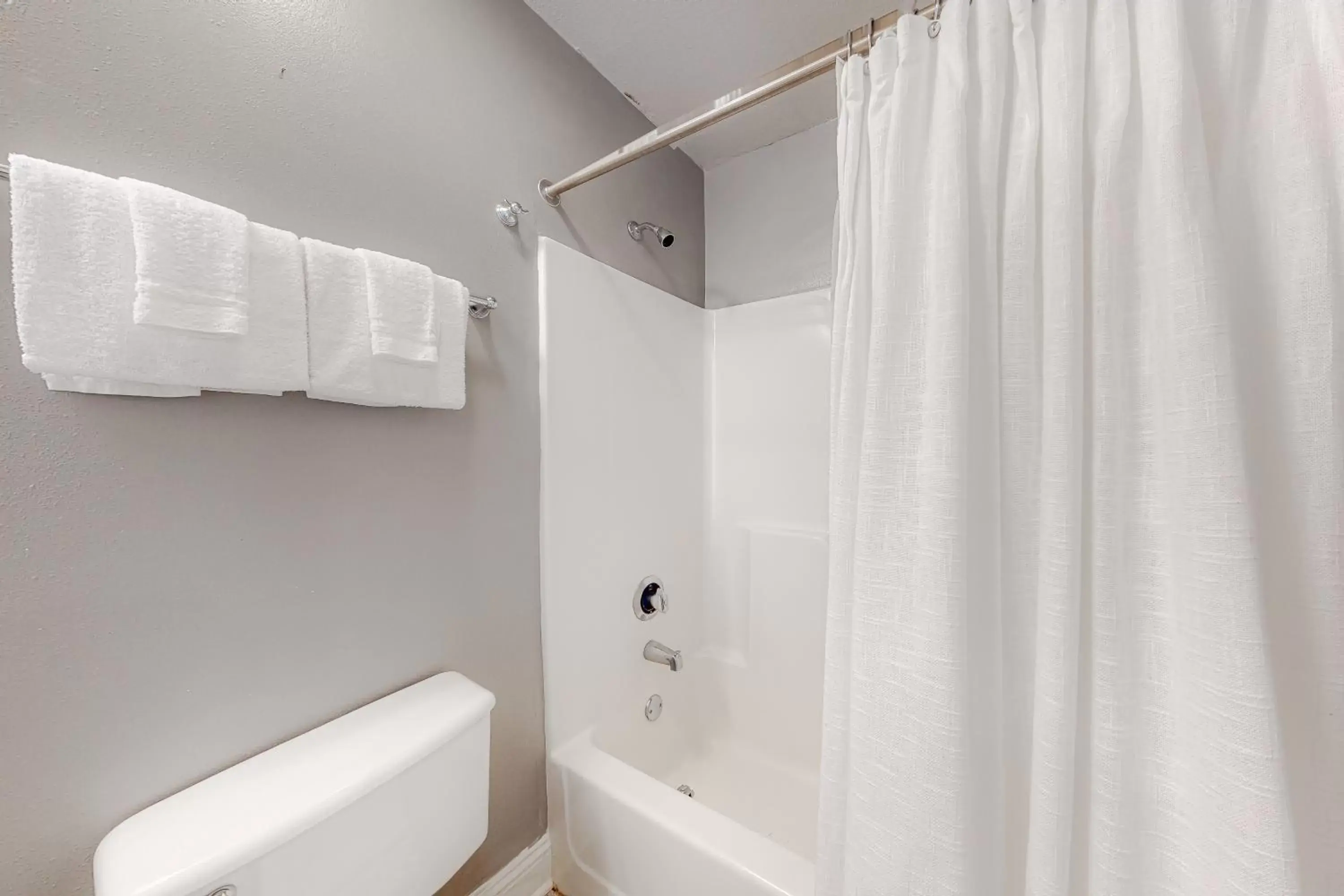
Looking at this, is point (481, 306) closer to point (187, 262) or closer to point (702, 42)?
point (187, 262)

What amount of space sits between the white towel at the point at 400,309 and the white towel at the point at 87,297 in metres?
0.19

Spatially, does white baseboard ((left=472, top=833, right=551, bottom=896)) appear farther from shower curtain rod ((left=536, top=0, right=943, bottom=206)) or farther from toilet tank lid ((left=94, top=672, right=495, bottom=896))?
shower curtain rod ((left=536, top=0, right=943, bottom=206))

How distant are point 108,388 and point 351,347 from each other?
0.28m

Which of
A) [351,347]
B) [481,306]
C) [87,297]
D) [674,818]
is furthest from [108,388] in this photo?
[674,818]

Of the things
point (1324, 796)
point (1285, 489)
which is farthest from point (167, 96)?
point (1324, 796)

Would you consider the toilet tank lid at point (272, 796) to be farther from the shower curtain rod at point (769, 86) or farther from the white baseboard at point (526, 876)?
the shower curtain rod at point (769, 86)

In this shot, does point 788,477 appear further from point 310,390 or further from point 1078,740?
point 310,390

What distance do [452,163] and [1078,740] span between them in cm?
148

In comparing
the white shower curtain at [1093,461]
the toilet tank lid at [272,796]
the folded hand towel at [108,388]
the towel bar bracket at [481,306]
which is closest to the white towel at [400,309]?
the towel bar bracket at [481,306]

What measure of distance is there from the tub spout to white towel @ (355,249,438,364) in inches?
42.2

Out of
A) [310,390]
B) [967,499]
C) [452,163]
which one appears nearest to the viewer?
[967,499]

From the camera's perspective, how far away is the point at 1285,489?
533mm

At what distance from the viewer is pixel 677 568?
1670 millimetres

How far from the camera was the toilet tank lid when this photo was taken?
1.91ft
